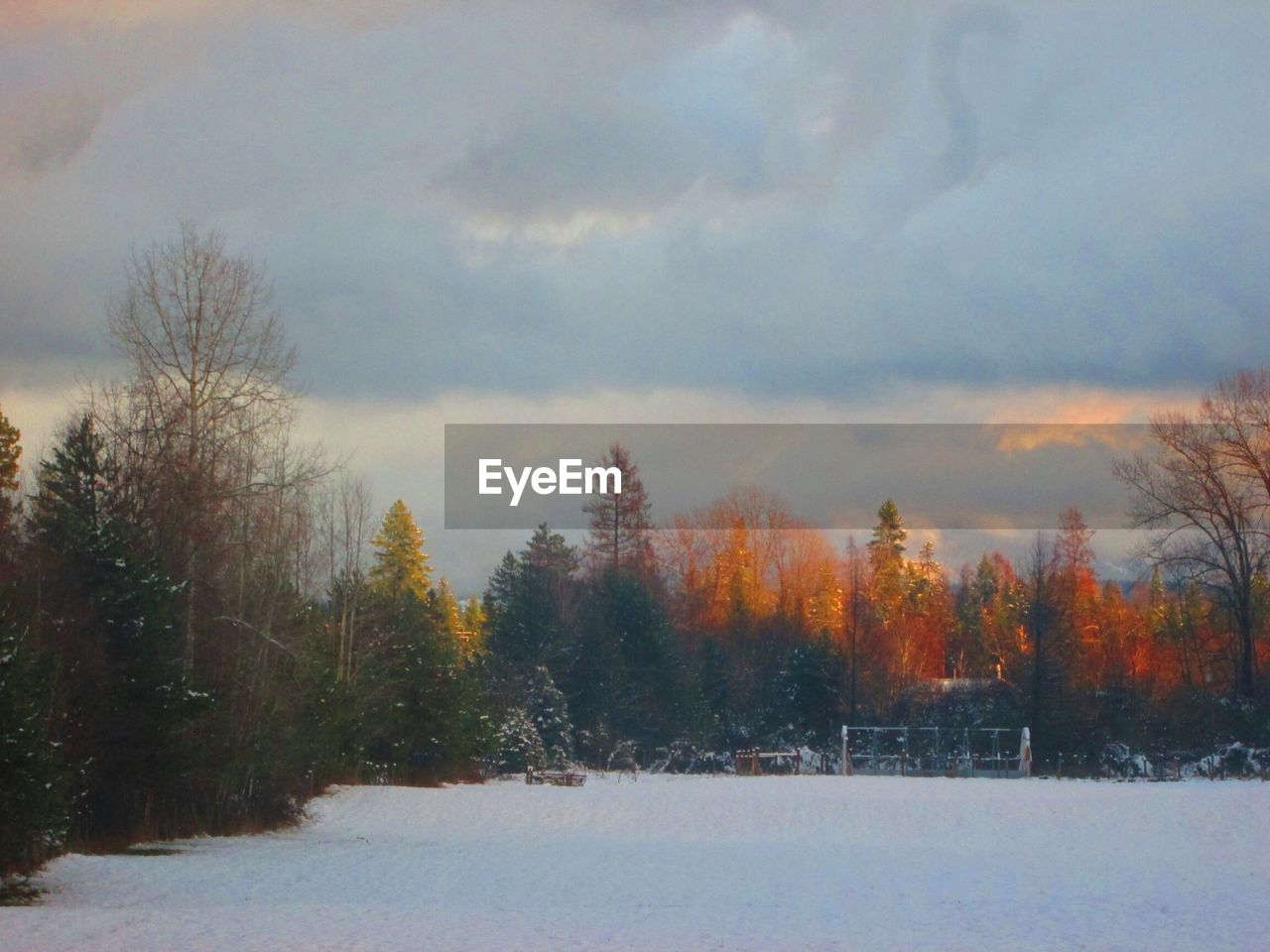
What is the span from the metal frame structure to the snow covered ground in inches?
517

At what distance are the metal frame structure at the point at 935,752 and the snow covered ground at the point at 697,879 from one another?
1313cm

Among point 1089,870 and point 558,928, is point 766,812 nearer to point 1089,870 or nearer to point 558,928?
point 1089,870

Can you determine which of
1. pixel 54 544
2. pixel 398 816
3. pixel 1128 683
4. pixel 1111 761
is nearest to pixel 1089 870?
pixel 398 816

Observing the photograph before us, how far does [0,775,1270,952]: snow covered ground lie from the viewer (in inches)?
495

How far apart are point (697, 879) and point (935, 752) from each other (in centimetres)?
3160

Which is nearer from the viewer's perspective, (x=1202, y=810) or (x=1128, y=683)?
(x=1202, y=810)

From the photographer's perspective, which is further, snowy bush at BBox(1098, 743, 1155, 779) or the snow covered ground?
snowy bush at BBox(1098, 743, 1155, 779)

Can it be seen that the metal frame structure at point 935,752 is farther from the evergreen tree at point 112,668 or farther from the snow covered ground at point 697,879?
the evergreen tree at point 112,668

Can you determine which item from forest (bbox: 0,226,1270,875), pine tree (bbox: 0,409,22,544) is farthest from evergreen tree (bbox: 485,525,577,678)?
pine tree (bbox: 0,409,22,544)

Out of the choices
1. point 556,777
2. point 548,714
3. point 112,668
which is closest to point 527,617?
point 548,714

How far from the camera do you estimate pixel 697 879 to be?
17.7m

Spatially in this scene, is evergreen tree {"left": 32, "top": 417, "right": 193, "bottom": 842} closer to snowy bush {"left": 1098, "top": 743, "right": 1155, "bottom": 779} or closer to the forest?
the forest

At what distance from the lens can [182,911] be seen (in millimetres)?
13625

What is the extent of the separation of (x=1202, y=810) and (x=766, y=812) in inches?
357
